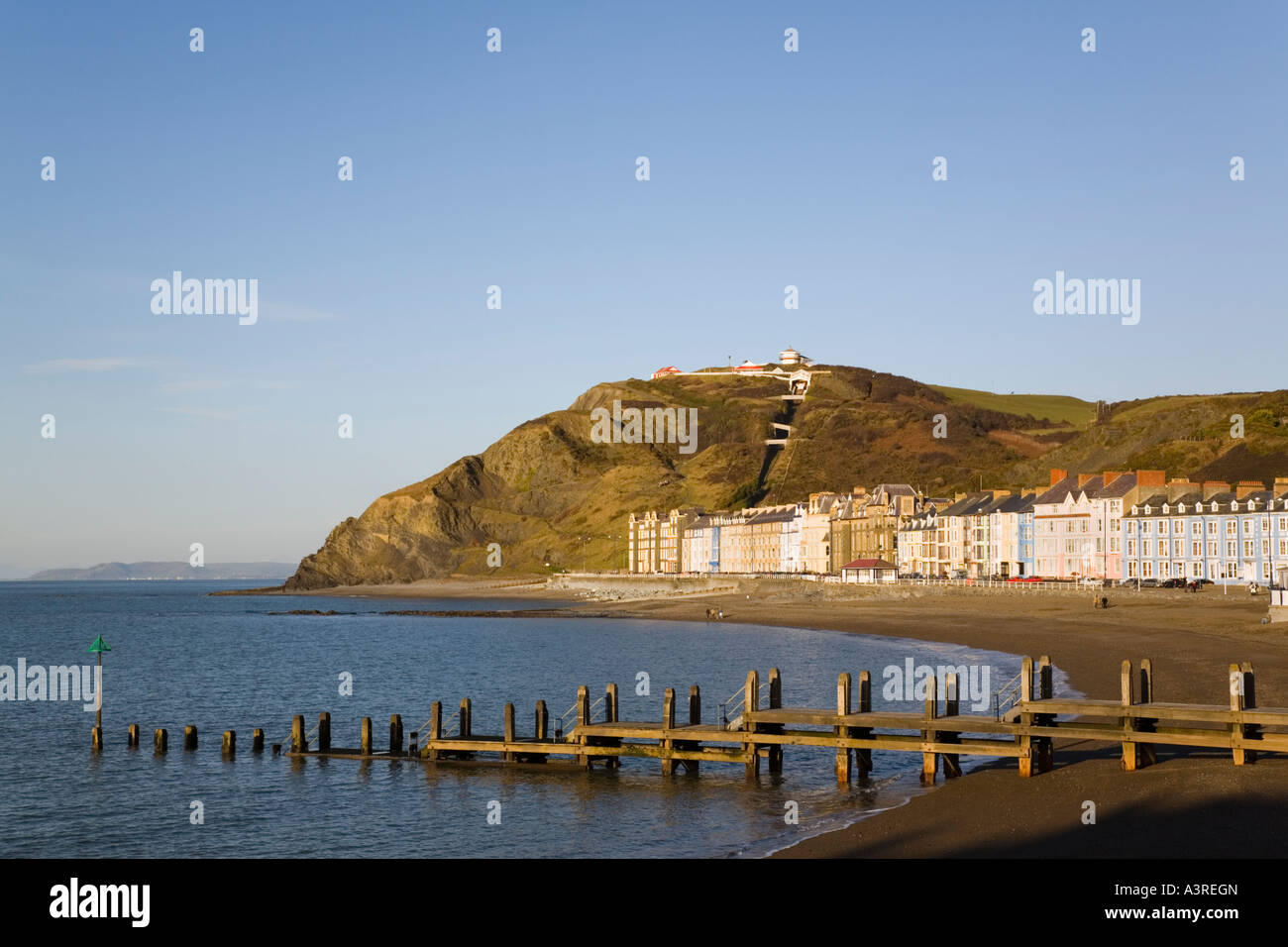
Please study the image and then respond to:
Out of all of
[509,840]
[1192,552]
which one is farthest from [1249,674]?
[1192,552]

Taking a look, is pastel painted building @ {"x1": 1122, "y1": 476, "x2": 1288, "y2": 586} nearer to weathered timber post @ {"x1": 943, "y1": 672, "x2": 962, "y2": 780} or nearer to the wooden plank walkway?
the wooden plank walkway

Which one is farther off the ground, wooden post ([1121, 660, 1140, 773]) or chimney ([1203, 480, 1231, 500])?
chimney ([1203, 480, 1231, 500])

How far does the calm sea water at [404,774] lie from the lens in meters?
28.1

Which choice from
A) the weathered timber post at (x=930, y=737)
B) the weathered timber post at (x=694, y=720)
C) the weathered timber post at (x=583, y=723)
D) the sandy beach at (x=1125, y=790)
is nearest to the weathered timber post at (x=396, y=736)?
the weathered timber post at (x=583, y=723)

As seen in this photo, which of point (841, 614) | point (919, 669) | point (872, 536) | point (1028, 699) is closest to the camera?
point (1028, 699)

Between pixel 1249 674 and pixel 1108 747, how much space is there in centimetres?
601

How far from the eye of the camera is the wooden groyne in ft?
93.0

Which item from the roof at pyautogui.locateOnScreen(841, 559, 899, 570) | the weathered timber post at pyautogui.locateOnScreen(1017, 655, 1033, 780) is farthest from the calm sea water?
the roof at pyautogui.locateOnScreen(841, 559, 899, 570)

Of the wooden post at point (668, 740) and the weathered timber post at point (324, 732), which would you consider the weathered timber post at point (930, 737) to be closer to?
the wooden post at point (668, 740)

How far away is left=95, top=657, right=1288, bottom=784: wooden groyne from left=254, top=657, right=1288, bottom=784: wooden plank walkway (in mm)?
33

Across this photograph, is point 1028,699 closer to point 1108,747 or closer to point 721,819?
point 1108,747

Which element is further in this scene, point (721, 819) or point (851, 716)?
point (851, 716)
